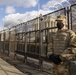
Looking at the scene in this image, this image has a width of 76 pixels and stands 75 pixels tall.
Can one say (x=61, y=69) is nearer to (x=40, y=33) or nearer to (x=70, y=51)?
(x=70, y=51)

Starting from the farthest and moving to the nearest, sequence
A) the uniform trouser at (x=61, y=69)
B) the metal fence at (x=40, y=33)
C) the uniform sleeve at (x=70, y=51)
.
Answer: the metal fence at (x=40, y=33) < the uniform trouser at (x=61, y=69) < the uniform sleeve at (x=70, y=51)

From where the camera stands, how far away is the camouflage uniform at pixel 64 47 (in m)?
4.30

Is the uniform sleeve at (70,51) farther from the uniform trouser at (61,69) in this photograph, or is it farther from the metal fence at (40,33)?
the metal fence at (40,33)

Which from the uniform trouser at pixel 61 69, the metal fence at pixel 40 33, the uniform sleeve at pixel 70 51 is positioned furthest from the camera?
the metal fence at pixel 40 33

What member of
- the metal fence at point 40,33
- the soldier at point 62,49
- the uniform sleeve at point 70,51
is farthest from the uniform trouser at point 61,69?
the metal fence at point 40,33

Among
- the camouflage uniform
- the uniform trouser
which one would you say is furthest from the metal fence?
the uniform trouser

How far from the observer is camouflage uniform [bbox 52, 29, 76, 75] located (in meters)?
4.30

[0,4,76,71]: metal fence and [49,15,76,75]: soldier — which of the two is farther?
[0,4,76,71]: metal fence

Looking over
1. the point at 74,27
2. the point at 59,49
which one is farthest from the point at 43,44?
the point at 59,49

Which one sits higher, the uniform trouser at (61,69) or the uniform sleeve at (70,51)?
the uniform sleeve at (70,51)

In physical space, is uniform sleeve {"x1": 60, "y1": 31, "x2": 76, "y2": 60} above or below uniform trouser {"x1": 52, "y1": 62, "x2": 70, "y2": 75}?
above

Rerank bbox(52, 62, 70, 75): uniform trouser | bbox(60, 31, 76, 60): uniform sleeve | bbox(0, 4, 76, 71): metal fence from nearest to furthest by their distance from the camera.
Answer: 1. bbox(60, 31, 76, 60): uniform sleeve
2. bbox(52, 62, 70, 75): uniform trouser
3. bbox(0, 4, 76, 71): metal fence

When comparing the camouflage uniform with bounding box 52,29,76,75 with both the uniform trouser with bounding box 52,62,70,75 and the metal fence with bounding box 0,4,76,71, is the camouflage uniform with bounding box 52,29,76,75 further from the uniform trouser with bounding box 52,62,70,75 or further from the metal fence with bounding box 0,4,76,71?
the metal fence with bounding box 0,4,76,71

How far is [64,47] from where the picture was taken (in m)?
4.62
